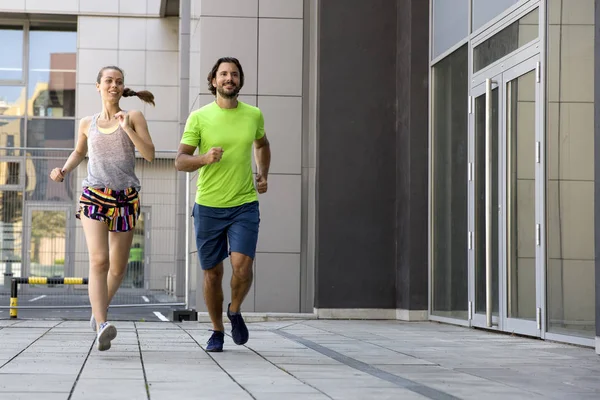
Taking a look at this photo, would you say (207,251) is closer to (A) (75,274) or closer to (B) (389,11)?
(B) (389,11)

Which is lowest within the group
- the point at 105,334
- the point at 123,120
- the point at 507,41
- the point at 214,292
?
the point at 105,334

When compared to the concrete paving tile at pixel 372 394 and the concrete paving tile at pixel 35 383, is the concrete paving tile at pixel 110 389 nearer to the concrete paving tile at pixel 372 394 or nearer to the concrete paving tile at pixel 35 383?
the concrete paving tile at pixel 35 383

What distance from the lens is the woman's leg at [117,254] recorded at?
22.7 ft

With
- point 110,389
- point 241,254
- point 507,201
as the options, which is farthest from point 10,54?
point 110,389

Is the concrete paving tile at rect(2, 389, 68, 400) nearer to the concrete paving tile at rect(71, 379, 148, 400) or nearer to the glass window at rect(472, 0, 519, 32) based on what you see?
the concrete paving tile at rect(71, 379, 148, 400)

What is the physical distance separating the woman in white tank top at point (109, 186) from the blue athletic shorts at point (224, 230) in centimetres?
46

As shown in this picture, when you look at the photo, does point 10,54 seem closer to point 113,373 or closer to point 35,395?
point 113,373

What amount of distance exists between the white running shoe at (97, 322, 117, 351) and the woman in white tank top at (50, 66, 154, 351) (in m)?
0.15

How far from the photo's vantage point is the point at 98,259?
6727 millimetres

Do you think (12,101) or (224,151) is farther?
(12,101)

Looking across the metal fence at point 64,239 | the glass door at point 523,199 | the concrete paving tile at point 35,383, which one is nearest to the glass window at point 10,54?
the metal fence at point 64,239

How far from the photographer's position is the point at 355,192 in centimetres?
1203

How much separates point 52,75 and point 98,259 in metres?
22.5

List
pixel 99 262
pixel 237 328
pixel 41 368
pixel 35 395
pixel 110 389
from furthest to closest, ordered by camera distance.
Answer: pixel 237 328, pixel 99 262, pixel 41 368, pixel 110 389, pixel 35 395
